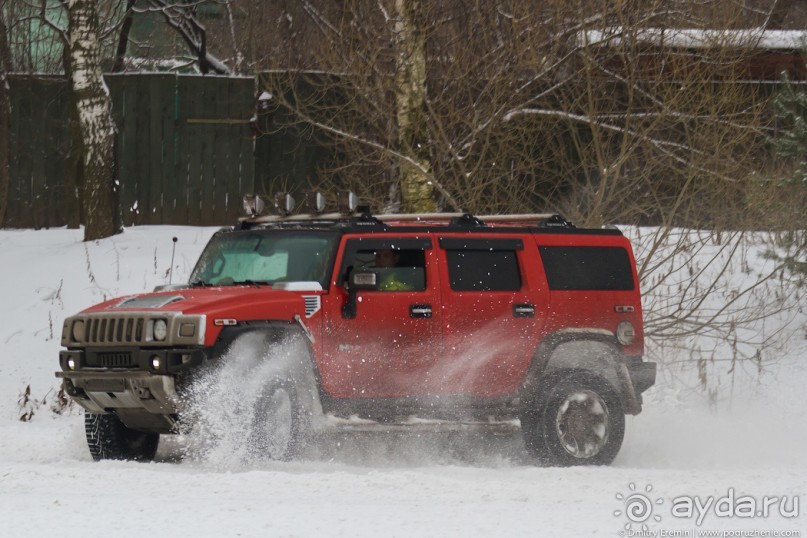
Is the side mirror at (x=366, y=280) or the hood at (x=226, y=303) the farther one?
the side mirror at (x=366, y=280)

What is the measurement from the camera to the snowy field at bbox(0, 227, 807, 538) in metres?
7.28

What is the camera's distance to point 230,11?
30.2m

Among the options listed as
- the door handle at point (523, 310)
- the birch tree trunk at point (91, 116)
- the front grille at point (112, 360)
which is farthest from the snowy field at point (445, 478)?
the birch tree trunk at point (91, 116)

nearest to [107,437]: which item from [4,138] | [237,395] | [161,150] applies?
[237,395]

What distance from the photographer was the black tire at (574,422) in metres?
10.1

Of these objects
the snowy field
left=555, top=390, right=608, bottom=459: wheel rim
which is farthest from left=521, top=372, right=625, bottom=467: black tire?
the snowy field

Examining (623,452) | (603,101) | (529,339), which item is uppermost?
(603,101)

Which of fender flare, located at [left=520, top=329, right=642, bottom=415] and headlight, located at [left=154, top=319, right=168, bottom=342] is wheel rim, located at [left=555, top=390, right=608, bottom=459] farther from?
headlight, located at [left=154, top=319, right=168, bottom=342]

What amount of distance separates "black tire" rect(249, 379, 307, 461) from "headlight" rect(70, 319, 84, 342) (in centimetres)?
150

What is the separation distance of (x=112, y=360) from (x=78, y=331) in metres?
0.44

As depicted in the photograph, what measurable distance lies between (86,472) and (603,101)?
9.15 meters

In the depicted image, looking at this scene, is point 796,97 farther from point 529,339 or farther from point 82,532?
point 82,532

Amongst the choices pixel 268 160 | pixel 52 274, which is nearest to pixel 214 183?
pixel 268 160

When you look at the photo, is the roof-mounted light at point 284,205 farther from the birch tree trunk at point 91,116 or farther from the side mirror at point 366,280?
the birch tree trunk at point 91,116
